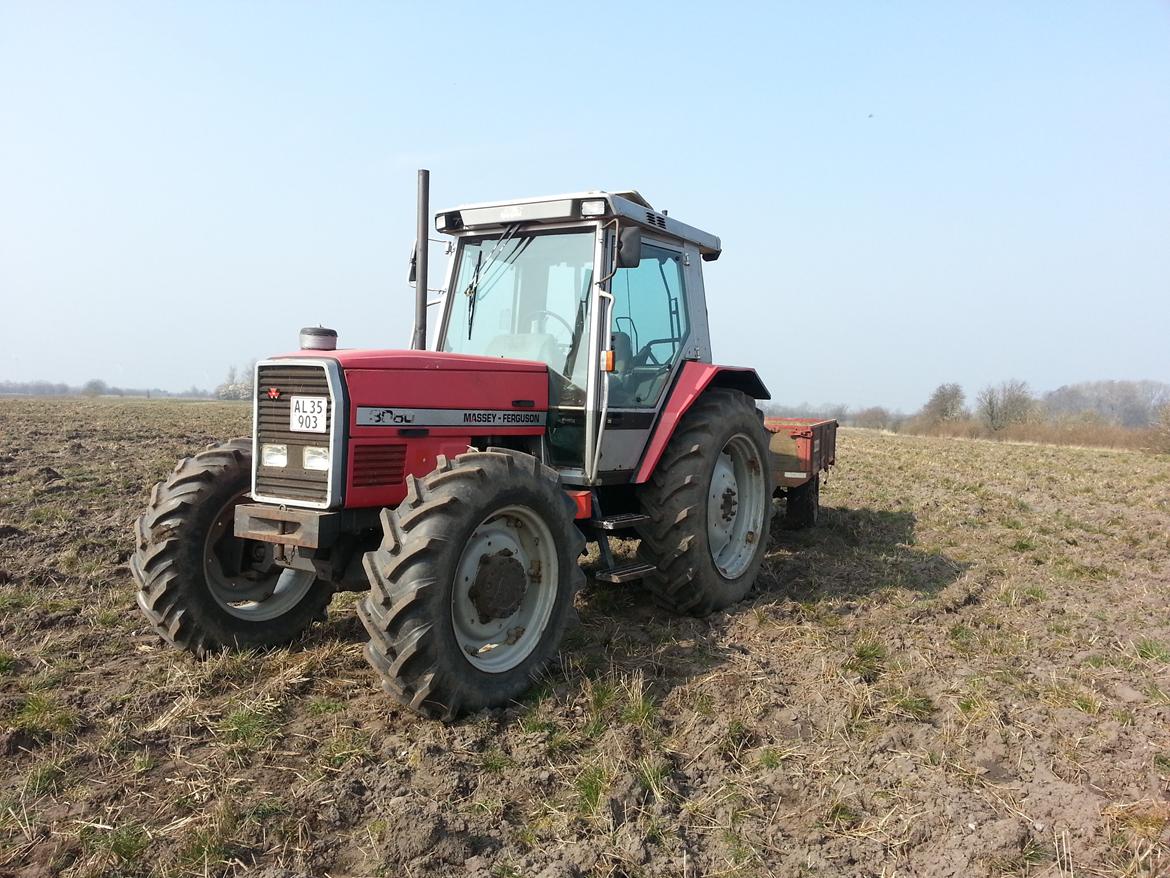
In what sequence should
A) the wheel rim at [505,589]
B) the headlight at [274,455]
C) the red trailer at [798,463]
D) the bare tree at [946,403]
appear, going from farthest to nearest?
the bare tree at [946,403] → the red trailer at [798,463] → the headlight at [274,455] → the wheel rim at [505,589]

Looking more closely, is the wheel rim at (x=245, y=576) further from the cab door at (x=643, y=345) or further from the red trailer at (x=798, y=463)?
the red trailer at (x=798, y=463)

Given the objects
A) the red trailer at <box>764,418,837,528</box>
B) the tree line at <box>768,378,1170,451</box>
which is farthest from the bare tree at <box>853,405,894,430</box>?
the red trailer at <box>764,418,837,528</box>

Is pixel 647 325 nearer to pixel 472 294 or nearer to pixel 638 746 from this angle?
pixel 472 294

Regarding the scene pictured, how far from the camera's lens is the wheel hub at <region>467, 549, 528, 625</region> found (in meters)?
4.05

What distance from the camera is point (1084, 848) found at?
3.01m

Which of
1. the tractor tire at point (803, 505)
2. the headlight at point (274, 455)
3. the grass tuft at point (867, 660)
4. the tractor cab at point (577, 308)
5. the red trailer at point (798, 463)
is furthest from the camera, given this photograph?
the tractor tire at point (803, 505)

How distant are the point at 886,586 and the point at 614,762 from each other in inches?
143

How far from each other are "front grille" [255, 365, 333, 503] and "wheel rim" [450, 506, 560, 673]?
83 centimetres

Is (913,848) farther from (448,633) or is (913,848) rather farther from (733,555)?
(733,555)

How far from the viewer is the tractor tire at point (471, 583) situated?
363cm

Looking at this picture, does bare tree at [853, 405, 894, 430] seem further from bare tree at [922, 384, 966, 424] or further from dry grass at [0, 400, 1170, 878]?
dry grass at [0, 400, 1170, 878]

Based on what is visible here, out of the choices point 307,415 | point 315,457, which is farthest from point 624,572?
point 307,415

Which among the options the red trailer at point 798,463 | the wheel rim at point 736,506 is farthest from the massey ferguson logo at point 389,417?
the red trailer at point 798,463

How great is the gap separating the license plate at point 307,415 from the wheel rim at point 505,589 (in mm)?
974
